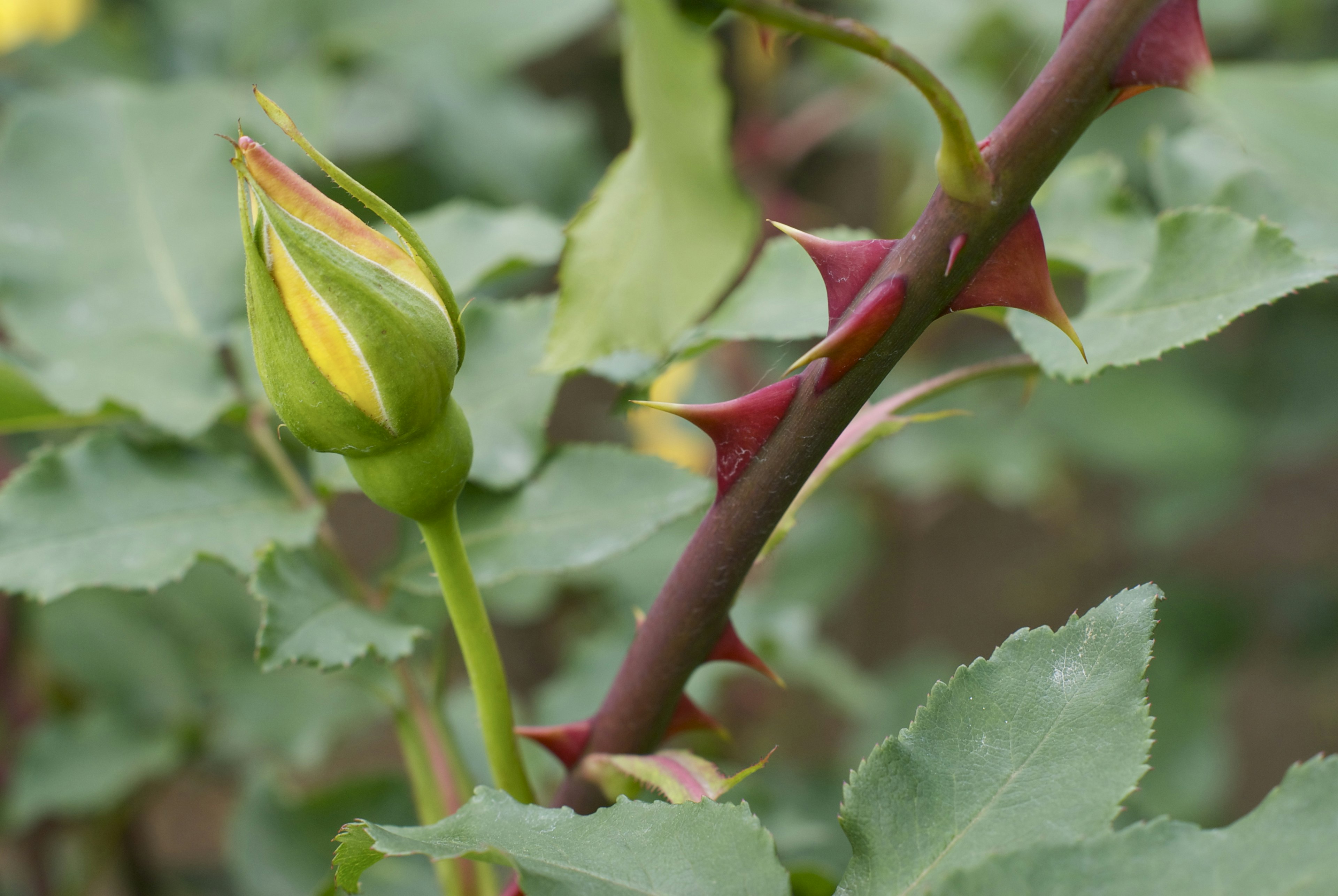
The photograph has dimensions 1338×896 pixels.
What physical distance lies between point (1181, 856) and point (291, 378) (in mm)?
205

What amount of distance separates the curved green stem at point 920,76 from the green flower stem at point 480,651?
0.45 ft

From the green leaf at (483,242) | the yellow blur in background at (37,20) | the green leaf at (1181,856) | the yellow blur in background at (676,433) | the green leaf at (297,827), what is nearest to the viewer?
the green leaf at (1181,856)

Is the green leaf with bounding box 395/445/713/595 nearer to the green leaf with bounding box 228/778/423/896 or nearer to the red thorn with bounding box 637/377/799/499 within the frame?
the red thorn with bounding box 637/377/799/499

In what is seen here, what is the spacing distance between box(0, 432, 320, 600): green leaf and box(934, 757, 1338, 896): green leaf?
0.26m

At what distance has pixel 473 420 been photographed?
0.40 m

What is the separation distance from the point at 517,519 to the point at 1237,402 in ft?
2.85

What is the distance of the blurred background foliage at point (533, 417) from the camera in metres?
0.45

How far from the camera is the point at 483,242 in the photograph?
45cm

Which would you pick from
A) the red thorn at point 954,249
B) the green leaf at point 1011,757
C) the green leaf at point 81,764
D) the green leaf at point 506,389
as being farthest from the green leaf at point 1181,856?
the green leaf at point 81,764

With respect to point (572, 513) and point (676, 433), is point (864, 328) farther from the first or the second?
point (676, 433)

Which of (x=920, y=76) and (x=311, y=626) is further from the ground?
(x=920, y=76)

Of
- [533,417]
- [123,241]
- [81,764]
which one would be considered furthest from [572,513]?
[81,764]

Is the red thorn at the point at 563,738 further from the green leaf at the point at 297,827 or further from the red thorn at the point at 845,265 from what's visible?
the green leaf at the point at 297,827

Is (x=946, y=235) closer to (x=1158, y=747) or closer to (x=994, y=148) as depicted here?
(x=994, y=148)
